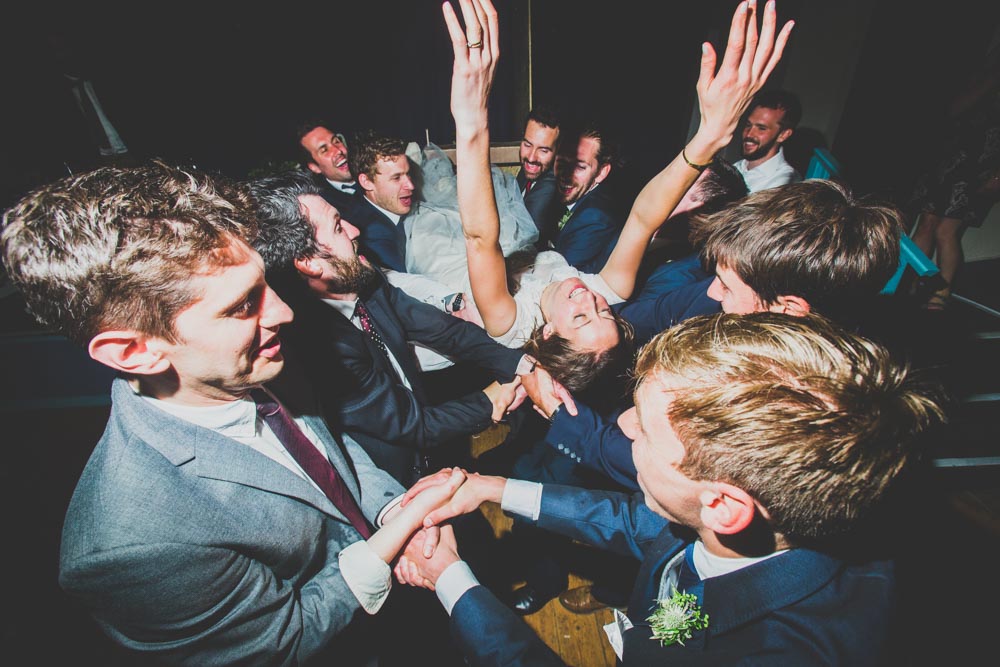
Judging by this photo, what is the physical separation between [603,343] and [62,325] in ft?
6.37

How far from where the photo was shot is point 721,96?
4.98ft

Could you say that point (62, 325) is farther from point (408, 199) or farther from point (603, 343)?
point (408, 199)

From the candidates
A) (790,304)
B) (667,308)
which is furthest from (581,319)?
(790,304)

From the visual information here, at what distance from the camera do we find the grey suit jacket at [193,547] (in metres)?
1.02

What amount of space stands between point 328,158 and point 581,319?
11.1ft

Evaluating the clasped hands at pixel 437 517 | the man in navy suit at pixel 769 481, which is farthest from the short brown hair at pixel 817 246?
the clasped hands at pixel 437 517

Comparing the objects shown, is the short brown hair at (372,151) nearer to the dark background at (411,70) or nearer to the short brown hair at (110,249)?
the dark background at (411,70)

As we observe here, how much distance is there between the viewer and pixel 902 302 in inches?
140

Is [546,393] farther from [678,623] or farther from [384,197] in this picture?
[384,197]

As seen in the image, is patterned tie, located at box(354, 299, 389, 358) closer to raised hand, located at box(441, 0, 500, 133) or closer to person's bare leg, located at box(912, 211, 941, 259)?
raised hand, located at box(441, 0, 500, 133)

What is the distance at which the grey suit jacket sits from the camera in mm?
1018

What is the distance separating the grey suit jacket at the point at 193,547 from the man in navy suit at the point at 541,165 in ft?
8.60

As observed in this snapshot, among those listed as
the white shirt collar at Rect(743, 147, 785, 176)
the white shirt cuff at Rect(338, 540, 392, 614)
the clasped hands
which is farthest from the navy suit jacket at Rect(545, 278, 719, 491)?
the white shirt collar at Rect(743, 147, 785, 176)

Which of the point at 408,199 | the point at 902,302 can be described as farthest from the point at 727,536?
the point at 902,302
